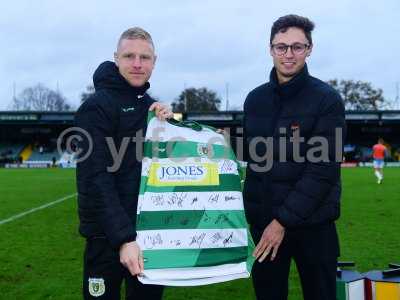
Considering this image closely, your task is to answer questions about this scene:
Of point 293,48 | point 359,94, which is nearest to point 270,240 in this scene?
point 293,48

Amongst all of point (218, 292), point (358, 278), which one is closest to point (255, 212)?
point (358, 278)

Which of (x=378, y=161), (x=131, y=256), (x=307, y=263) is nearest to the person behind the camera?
(x=131, y=256)

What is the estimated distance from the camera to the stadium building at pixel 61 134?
46875 mm

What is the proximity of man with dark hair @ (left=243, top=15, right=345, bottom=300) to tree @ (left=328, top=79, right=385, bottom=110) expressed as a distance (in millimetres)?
71257

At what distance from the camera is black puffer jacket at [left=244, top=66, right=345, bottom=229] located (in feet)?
9.07

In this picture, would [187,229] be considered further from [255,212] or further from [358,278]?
[358,278]

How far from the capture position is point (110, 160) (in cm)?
272

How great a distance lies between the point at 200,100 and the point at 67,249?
239 ft

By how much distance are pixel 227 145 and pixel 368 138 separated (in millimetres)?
51090

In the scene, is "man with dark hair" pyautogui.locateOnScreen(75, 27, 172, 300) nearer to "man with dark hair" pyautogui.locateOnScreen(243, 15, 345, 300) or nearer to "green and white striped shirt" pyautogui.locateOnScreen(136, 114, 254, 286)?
"green and white striped shirt" pyautogui.locateOnScreen(136, 114, 254, 286)

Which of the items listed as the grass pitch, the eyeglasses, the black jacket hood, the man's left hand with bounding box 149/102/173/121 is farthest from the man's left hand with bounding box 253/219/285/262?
the grass pitch

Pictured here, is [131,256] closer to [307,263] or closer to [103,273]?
[103,273]

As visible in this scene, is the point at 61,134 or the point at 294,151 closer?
the point at 294,151

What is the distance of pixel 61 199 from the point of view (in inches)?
569
